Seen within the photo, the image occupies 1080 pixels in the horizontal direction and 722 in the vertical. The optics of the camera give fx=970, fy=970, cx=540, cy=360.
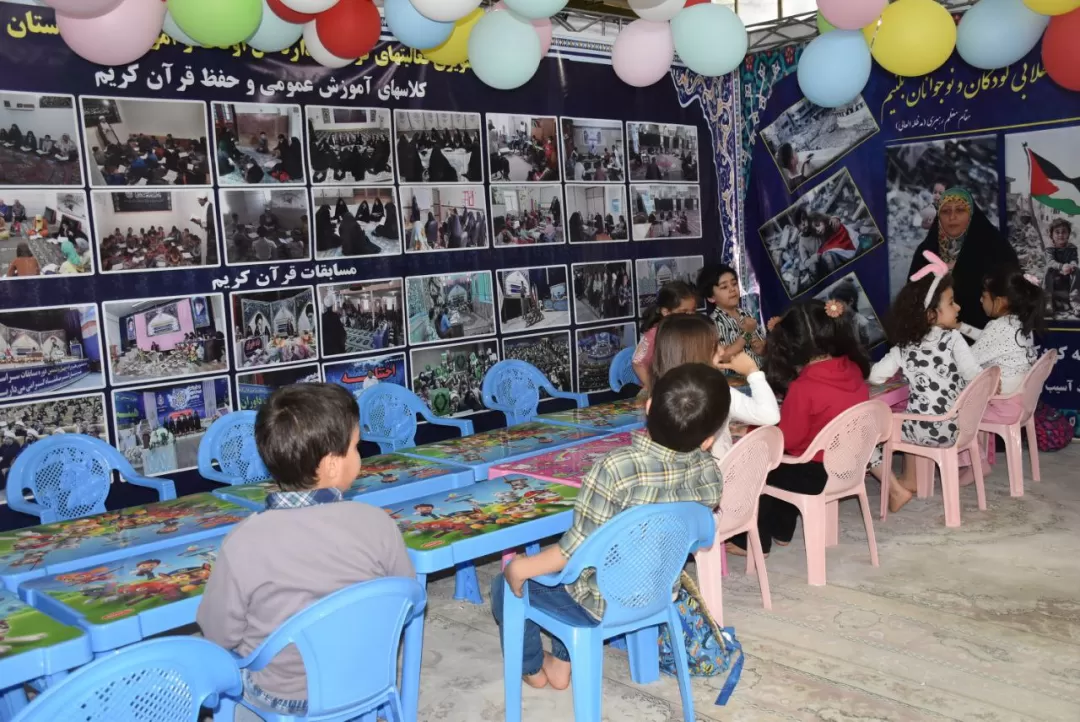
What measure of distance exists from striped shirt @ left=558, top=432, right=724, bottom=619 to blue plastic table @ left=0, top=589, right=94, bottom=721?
120cm

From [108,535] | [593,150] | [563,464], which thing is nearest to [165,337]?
[108,535]

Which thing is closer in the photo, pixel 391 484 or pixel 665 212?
pixel 391 484

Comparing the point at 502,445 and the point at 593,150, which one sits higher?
the point at 593,150

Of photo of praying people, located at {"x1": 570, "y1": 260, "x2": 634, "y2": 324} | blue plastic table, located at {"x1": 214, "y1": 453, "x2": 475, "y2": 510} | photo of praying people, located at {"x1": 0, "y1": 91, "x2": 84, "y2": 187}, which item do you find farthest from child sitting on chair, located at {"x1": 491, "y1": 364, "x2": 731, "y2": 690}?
photo of praying people, located at {"x1": 570, "y1": 260, "x2": 634, "y2": 324}

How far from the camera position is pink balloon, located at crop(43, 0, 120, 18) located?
3.59 metres

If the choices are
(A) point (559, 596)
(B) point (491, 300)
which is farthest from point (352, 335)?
(A) point (559, 596)

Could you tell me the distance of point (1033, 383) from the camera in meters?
5.29

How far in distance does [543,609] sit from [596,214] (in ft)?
14.7

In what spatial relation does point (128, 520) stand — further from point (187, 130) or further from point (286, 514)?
point (187, 130)

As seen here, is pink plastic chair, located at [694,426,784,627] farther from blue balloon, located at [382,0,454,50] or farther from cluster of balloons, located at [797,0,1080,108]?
blue balloon, located at [382,0,454,50]

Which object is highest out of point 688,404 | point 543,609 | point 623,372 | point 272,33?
point 272,33

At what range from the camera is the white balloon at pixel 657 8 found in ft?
15.4

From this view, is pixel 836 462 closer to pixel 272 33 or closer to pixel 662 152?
pixel 272 33

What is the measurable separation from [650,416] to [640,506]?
0.28 meters
